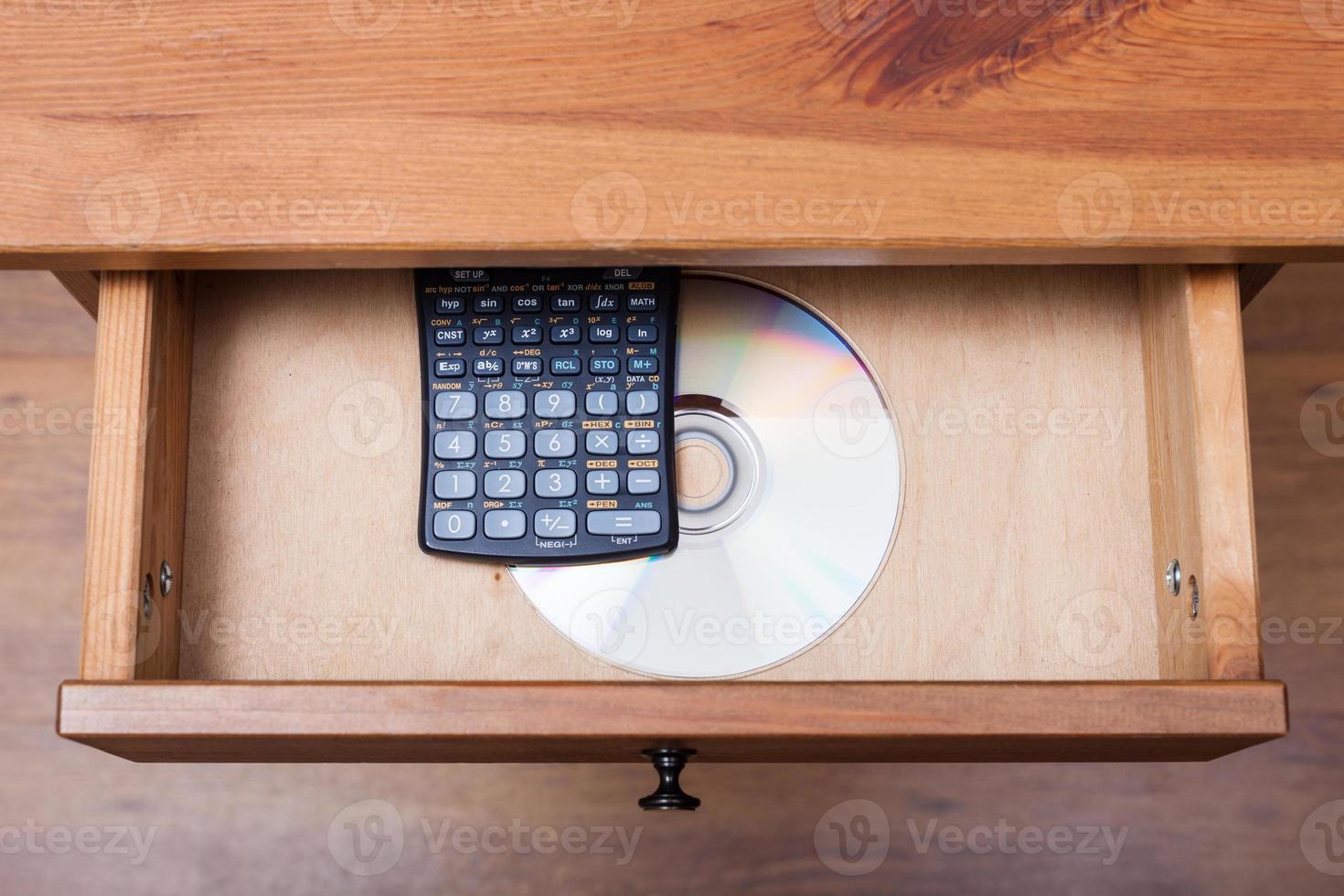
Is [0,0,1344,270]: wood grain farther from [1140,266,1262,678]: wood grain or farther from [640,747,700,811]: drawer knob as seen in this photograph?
[640,747,700,811]: drawer knob

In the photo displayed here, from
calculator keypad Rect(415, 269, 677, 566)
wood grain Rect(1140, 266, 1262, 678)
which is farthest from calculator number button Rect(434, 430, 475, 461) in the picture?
wood grain Rect(1140, 266, 1262, 678)

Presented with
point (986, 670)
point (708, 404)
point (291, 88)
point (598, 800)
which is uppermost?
point (291, 88)

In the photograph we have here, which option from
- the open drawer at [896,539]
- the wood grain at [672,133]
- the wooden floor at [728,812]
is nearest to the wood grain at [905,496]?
the open drawer at [896,539]

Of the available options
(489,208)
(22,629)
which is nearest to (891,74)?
(489,208)

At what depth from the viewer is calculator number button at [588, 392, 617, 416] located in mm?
600

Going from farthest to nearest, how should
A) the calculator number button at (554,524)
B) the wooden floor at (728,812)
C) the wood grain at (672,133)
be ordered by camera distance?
the wooden floor at (728,812) → the calculator number button at (554,524) → the wood grain at (672,133)

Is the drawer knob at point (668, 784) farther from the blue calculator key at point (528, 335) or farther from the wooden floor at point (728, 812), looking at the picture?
the wooden floor at point (728, 812)

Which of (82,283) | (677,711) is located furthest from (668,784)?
(82,283)

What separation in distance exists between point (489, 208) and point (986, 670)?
31 cm

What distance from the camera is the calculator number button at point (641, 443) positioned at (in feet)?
1.96

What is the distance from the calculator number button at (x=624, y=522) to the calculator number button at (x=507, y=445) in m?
0.04

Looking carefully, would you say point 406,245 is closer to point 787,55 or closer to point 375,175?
point 375,175

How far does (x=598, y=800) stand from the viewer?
91cm

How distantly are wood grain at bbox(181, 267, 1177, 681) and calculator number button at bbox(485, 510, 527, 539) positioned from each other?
21 mm
